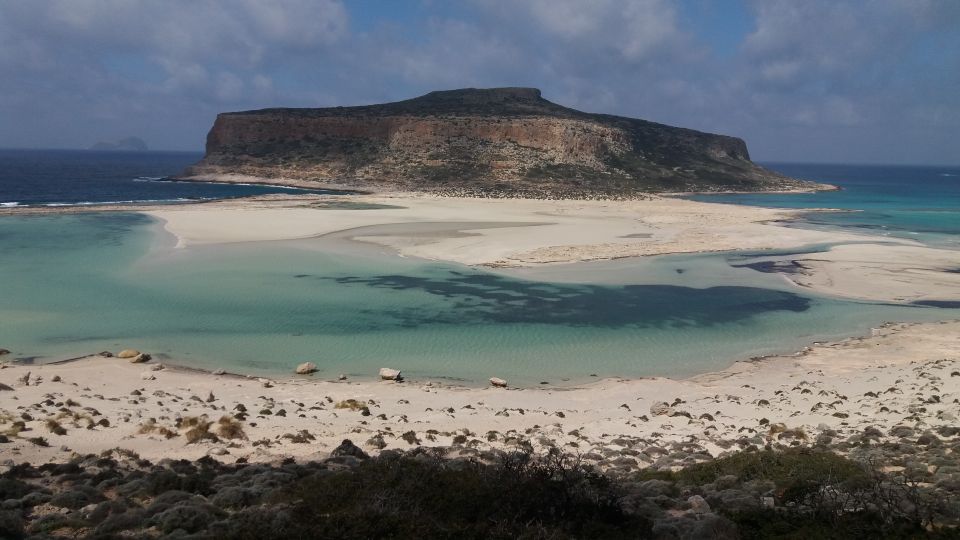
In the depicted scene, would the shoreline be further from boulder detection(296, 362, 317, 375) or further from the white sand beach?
the white sand beach

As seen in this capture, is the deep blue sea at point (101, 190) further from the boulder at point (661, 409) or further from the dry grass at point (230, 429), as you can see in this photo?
the boulder at point (661, 409)

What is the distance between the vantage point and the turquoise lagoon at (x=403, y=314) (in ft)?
54.3

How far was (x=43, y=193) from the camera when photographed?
64.0 metres

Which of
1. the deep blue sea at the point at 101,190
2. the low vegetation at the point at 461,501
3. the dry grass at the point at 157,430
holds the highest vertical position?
the deep blue sea at the point at 101,190

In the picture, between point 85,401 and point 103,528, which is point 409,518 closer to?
point 103,528

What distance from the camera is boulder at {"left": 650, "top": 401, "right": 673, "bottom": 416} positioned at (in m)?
12.7

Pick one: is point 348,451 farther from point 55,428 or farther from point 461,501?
point 55,428

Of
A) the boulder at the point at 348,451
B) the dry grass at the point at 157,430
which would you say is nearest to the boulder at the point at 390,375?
the dry grass at the point at 157,430

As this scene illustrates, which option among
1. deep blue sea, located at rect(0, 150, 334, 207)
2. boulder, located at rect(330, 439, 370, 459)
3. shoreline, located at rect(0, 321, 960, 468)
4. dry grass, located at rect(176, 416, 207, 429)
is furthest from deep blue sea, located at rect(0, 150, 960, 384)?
deep blue sea, located at rect(0, 150, 334, 207)

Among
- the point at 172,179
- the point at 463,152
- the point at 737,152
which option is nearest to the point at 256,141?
the point at 172,179

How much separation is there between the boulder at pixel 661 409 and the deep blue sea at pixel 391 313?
272cm

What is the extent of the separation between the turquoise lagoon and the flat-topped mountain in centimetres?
4319

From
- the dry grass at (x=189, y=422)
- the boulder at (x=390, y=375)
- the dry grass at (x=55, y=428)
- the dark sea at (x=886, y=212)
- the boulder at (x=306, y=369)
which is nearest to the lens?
the dry grass at (x=55, y=428)

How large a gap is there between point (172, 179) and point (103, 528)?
292 feet
